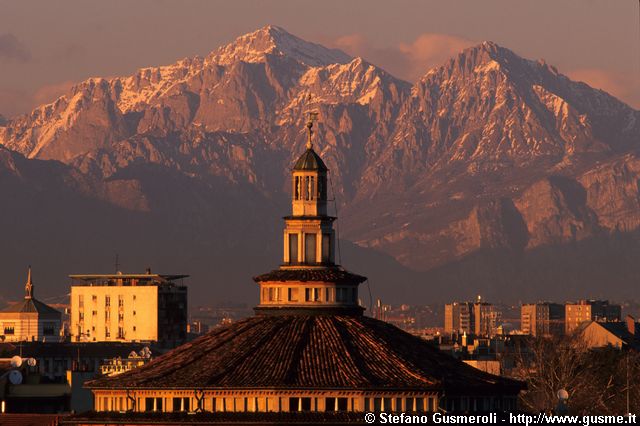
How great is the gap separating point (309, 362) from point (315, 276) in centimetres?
507

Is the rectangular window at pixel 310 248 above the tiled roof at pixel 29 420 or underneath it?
above

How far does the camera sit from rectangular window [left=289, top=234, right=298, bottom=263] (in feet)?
427

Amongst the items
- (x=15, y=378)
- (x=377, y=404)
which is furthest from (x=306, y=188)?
(x=15, y=378)

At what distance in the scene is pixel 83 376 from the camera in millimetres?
179875

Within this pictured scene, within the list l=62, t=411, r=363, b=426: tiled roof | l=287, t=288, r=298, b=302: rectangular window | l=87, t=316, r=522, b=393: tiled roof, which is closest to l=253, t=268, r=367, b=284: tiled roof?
l=287, t=288, r=298, b=302: rectangular window

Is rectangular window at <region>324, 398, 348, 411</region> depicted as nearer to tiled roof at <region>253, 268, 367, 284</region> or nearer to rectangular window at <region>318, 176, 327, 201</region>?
tiled roof at <region>253, 268, 367, 284</region>

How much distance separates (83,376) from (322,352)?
56733 millimetres

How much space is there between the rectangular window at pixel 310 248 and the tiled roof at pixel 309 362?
9.48 feet

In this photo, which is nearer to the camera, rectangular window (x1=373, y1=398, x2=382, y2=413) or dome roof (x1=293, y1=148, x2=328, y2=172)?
rectangular window (x1=373, y1=398, x2=382, y2=413)

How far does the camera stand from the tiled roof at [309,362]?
399 ft

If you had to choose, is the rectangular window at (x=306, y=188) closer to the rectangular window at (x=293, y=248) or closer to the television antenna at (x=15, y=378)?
the rectangular window at (x=293, y=248)

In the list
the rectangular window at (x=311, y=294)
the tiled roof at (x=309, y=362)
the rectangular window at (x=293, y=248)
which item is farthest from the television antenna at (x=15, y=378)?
the rectangular window at (x=311, y=294)

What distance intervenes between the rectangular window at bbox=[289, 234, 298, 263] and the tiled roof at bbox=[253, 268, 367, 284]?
44.7 inches

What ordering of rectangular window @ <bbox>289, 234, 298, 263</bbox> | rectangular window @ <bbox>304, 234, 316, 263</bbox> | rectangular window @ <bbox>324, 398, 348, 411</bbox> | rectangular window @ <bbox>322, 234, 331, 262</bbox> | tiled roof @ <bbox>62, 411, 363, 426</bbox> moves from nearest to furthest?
tiled roof @ <bbox>62, 411, 363, 426</bbox> < rectangular window @ <bbox>324, 398, 348, 411</bbox> < rectangular window @ <bbox>322, 234, 331, 262</bbox> < rectangular window @ <bbox>304, 234, 316, 263</bbox> < rectangular window @ <bbox>289, 234, 298, 263</bbox>
